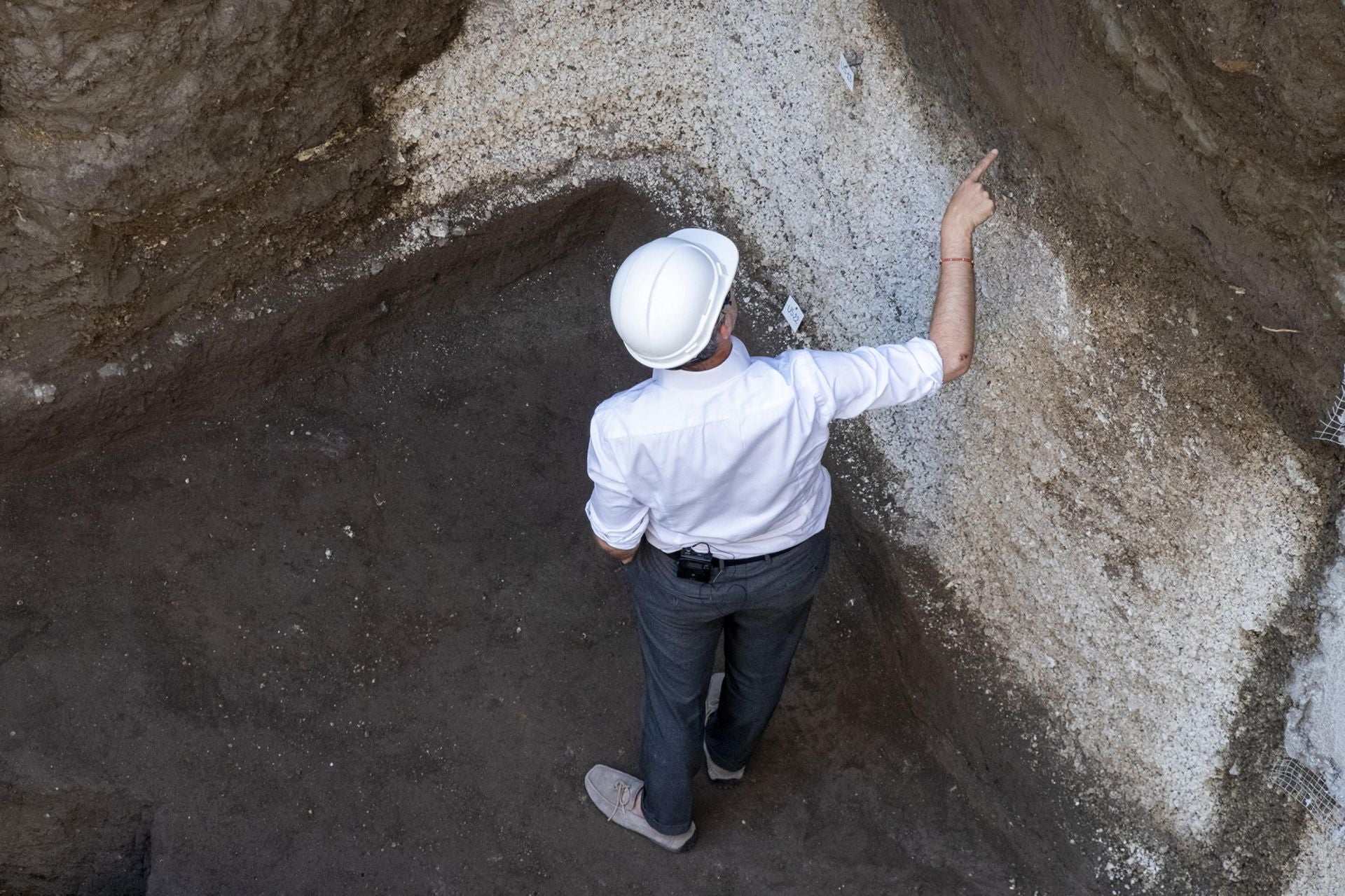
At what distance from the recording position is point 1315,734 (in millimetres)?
2145

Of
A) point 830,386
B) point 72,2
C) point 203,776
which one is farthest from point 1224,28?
point 203,776

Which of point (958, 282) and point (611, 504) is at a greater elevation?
point (958, 282)

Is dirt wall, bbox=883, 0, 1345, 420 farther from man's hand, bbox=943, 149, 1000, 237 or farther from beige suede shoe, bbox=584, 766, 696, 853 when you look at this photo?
beige suede shoe, bbox=584, 766, 696, 853

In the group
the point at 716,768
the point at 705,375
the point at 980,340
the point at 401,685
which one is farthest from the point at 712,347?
the point at 401,685

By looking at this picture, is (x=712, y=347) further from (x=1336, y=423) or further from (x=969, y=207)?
(x=1336, y=423)

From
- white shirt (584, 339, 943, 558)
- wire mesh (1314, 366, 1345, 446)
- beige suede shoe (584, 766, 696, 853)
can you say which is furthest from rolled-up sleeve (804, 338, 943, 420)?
beige suede shoe (584, 766, 696, 853)

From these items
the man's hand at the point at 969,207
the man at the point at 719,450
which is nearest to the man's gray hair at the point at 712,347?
the man at the point at 719,450

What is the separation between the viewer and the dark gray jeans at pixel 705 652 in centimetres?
207

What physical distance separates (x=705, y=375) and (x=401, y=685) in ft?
4.73

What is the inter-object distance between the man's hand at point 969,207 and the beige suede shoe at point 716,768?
3.92 ft

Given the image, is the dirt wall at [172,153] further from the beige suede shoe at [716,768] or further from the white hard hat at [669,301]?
the beige suede shoe at [716,768]

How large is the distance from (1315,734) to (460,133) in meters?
2.44

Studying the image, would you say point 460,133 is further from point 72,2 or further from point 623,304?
point 623,304

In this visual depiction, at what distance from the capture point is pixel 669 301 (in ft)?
5.68
